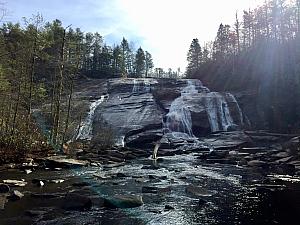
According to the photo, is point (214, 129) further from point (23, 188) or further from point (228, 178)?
point (23, 188)

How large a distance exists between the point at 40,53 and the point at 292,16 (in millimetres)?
48195

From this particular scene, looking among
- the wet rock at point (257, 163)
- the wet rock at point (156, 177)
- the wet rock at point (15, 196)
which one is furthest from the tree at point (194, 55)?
the wet rock at point (15, 196)

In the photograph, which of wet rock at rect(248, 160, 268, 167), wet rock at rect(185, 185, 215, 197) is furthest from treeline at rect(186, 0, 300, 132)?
wet rock at rect(185, 185, 215, 197)

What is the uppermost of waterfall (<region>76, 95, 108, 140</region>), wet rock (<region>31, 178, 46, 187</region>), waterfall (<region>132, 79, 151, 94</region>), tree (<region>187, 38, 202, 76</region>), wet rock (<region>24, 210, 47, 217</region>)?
tree (<region>187, 38, 202, 76</region>)

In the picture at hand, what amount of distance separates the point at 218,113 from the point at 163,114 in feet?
23.5

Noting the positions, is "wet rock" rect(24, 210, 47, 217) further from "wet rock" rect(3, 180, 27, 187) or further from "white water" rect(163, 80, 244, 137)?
"white water" rect(163, 80, 244, 137)

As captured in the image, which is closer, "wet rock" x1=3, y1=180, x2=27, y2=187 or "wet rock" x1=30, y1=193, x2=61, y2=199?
"wet rock" x1=30, y1=193, x2=61, y2=199

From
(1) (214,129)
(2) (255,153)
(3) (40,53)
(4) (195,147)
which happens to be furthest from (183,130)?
(3) (40,53)

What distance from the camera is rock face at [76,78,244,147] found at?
141 ft

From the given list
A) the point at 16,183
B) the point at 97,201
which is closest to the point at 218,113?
the point at 16,183

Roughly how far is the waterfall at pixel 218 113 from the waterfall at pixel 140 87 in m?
11.3

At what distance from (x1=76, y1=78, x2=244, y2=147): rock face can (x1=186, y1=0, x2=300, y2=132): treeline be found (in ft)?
16.8

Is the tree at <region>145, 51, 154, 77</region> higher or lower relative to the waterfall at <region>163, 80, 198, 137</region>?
higher

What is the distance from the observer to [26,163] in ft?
76.0
